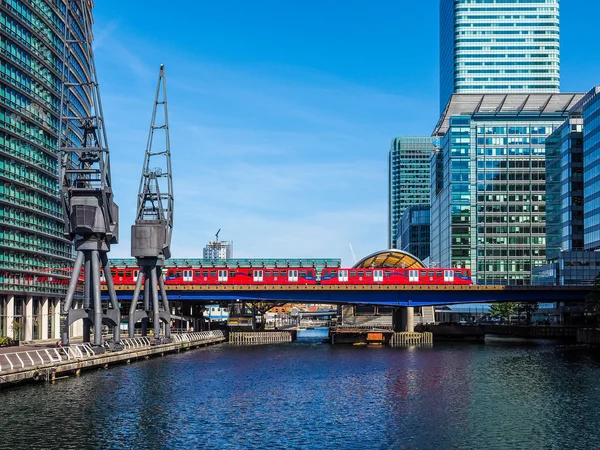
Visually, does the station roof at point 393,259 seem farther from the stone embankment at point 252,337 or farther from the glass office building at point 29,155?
the glass office building at point 29,155

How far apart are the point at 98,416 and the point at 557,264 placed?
158 m

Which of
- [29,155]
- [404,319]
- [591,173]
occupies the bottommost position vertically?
[404,319]

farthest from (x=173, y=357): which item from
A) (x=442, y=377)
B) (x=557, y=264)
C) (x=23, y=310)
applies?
(x=557, y=264)

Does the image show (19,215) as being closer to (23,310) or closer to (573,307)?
(23,310)

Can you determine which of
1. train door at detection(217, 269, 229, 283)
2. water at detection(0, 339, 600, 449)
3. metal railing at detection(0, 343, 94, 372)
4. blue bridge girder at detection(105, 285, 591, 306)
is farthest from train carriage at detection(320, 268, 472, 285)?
metal railing at detection(0, 343, 94, 372)

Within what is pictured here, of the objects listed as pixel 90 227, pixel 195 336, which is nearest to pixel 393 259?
pixel 195 336

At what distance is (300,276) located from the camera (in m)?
143

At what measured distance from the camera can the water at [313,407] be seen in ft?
159

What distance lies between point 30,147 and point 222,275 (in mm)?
42027

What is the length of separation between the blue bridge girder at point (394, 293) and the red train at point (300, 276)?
1665 millimetres

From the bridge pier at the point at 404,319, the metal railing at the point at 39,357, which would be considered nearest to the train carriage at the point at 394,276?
the bridge pier at the point at 404,319

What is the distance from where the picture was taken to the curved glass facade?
110125 mm

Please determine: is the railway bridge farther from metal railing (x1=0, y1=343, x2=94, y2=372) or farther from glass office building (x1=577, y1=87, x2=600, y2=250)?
metal railing (x1=0, y1=343, x2=94, y2=372)

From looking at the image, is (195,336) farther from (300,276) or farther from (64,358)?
(64,358)
